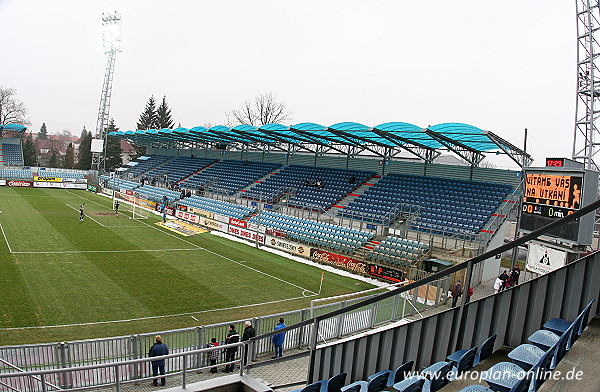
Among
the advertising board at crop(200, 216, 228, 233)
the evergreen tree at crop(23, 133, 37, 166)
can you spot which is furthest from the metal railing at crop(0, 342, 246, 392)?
the evergreen tree at crop(23, 133, 37, 166)

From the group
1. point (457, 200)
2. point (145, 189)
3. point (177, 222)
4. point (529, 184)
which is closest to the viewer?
point (529, 184)

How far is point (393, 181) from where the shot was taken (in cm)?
3291

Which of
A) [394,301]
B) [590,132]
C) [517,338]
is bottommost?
[394,301]

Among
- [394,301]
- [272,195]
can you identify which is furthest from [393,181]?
[394,301]

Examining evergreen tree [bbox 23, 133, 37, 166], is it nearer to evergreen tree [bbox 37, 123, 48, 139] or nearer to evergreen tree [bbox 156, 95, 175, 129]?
evergreen tree [bbox 156, 95, 175, 129]

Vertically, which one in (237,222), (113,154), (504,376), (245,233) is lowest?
(245,233)

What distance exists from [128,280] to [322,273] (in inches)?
367

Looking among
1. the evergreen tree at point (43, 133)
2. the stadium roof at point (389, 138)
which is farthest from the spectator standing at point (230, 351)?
the evergreen tree at point (43, 133)

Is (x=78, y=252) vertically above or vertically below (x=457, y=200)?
below

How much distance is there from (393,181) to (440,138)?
7661 mm

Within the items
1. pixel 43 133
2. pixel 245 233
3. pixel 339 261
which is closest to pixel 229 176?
pixel 245 233

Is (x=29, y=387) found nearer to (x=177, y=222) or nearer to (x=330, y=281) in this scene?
(x=330, y=281)

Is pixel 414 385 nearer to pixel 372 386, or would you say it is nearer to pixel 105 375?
pixel 372 386

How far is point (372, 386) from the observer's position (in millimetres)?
6199
